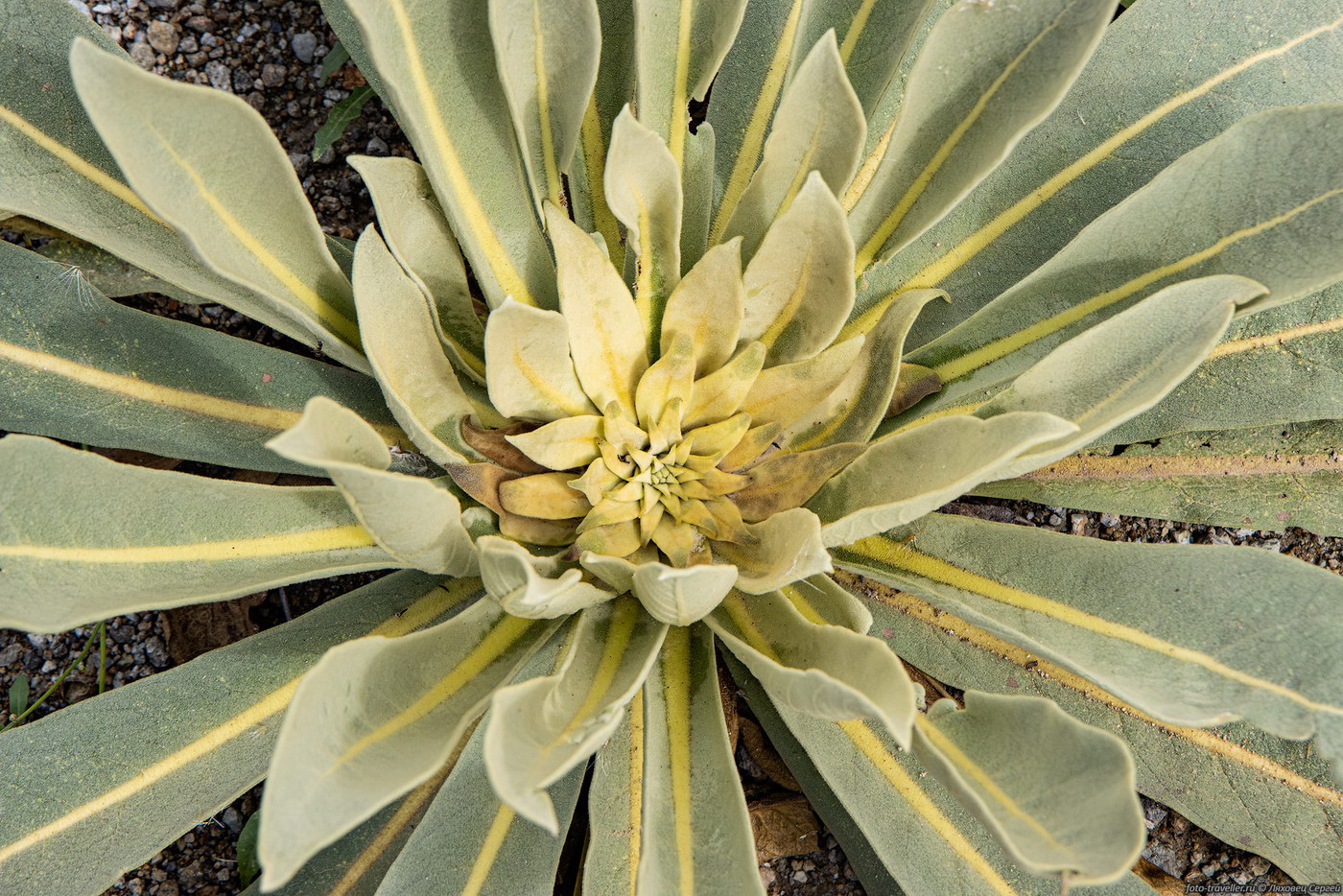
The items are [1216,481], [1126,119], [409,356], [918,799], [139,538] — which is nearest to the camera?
[139,538]

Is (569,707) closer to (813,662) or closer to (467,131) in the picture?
(813,662)

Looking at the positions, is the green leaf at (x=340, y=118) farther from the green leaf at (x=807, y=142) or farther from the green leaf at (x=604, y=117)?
the green leaf at (x=807, y=142)

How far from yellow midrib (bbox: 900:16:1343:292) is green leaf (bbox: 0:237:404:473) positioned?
914 millimetres

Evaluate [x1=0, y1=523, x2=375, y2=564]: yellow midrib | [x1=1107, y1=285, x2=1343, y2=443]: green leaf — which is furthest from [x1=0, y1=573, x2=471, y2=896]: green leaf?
[x1=1107, y1=285, x2=1343, y2=443]: green leaf

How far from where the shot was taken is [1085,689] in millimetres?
1537

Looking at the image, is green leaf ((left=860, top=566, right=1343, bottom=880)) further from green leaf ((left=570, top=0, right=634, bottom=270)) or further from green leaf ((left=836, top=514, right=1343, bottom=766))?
green leaf ((left=570, top=0, right=634, bottom=270))

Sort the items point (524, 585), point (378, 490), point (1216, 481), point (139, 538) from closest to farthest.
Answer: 1. point (378, 490)
2. point (524, 585)
3. point (139, 538)
4. point (1216, 481)

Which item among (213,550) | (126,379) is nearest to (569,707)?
(213,550)

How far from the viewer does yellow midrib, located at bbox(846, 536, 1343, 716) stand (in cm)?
112

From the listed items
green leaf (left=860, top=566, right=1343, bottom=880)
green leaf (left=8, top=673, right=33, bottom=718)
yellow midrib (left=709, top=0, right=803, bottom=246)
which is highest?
yellow midrib (left=709, top=0, right=803, bottom=246)

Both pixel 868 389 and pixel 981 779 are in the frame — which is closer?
pixel 981 779

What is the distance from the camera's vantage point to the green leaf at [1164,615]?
110 cm

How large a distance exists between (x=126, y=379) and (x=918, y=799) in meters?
1.33

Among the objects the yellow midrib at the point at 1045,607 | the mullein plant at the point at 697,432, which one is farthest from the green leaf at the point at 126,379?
the yellow midrib at the point at 1045,607
